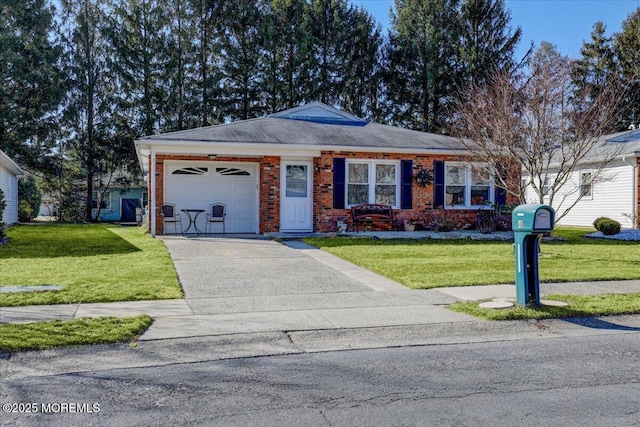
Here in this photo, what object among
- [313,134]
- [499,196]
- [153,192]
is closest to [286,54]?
[313,134]

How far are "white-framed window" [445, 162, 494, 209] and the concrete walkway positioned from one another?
27.9 ft

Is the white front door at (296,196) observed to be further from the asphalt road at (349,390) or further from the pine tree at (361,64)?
the pine tree at (361,64)

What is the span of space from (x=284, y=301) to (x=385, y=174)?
11.0m

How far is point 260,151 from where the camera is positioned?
1653cm

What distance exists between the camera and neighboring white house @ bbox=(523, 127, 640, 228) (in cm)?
1969

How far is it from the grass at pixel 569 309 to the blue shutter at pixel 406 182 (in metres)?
10.4

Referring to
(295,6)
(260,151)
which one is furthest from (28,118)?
(260,151)

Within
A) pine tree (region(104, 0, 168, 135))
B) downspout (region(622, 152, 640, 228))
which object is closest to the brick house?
downspout (region(622, 152, 640, 228))

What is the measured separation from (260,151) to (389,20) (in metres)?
24.1

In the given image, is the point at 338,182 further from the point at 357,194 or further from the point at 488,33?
the point at 488,33

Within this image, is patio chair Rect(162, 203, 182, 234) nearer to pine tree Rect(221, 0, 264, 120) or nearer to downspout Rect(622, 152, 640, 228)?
downspout Rect(622, 152, 640, 228)

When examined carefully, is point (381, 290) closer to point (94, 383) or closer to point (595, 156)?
point (94, 383)

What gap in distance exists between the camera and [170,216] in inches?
642

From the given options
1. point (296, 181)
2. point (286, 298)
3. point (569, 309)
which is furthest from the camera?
point (296, 181)
